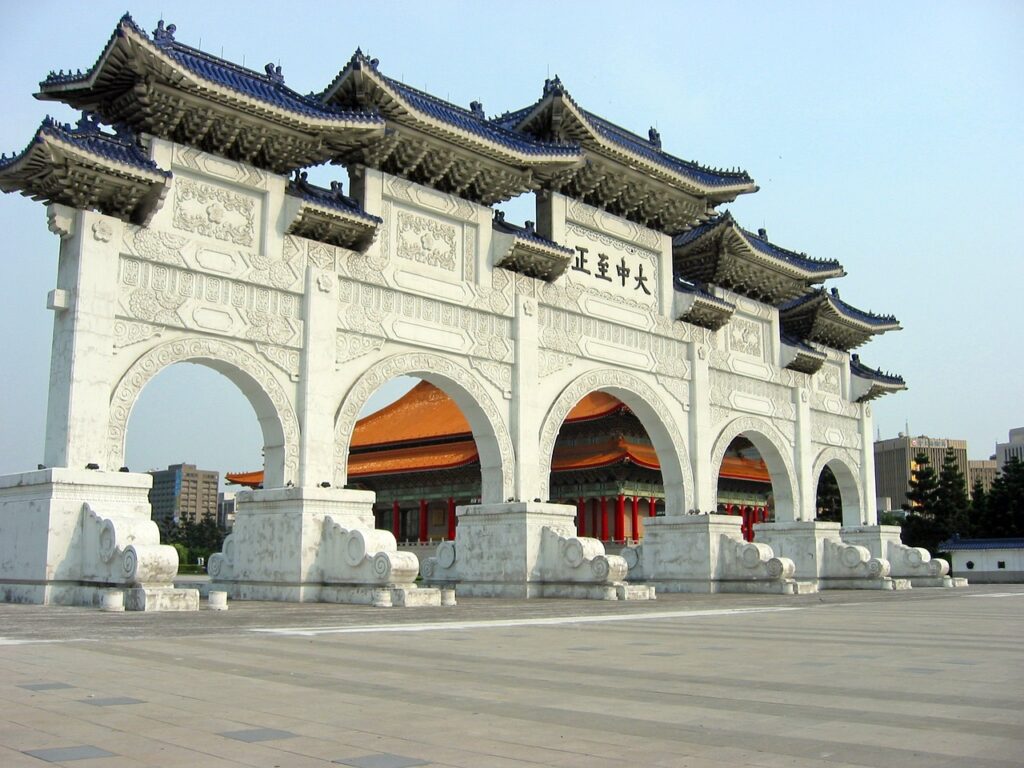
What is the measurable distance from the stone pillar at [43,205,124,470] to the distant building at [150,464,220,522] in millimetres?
132712

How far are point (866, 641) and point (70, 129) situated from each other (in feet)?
42.4

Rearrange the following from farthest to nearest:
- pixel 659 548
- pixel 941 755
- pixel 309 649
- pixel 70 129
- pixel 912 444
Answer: pixel 912 444 < pixel 659 548 < pixel 70 129 < pixel 309 649 < pixel 941 755

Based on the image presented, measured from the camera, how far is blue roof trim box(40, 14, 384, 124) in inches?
638

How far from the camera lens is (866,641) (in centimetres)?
1028

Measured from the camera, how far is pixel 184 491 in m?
153

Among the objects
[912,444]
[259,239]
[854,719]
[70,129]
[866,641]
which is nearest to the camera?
[854,719]

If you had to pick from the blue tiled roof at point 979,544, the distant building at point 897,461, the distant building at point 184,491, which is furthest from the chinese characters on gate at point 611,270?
the distant building at point 184,491

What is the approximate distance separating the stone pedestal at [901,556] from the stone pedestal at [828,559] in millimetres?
2008

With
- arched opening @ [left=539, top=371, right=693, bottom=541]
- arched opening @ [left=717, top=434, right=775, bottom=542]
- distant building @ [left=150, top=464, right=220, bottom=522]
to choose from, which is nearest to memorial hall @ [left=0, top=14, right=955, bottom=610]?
arched opening @ [left=539, top=371, right=693, bottom=541]

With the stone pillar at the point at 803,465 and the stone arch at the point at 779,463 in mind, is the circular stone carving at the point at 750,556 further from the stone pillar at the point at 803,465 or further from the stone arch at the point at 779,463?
the stone pillar at the point at 803,465

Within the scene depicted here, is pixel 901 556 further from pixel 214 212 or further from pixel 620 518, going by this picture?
pixel 214 212

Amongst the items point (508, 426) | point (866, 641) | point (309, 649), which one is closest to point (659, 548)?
point (508, 426)

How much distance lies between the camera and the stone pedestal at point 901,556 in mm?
29562

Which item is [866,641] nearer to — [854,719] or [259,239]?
[854,719]
